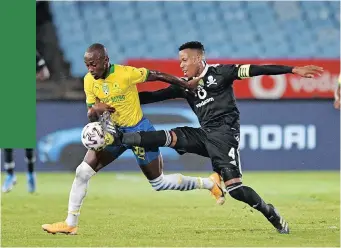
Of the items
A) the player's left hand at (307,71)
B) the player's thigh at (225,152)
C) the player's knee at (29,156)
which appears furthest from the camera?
the player's knee at (29,156)

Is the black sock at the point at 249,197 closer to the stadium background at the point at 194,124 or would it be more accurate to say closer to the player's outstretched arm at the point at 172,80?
the stadium background at the point at 194,124

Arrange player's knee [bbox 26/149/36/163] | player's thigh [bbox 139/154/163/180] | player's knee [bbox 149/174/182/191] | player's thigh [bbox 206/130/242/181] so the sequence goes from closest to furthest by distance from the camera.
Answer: player's thigh [bbox 206/130/242/181] < player's thigh [bbox 139/154/163/180] < player's knee [bbox 149/174/182/191] < player's knee [bbox 26/149/36/163]

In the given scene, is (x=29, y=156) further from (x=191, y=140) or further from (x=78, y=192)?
(x=191, y=140)

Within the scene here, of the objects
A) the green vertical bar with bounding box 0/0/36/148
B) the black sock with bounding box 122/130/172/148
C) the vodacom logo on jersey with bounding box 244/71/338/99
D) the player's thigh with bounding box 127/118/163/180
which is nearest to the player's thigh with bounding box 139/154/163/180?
the player's thigh with bounding box 127/118/163/180

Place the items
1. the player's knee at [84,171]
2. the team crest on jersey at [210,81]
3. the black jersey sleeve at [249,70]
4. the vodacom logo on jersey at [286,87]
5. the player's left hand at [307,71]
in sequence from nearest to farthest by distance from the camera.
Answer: the player's left hand at [307,71], the black jersey sleeve at [249,70], the player's knee at [84,171], the team crest on jersey at [210,81], the vodacom logo on jersey at [286,87]

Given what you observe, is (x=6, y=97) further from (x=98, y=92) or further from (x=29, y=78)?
(x=98, y=92)

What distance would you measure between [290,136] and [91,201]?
6.45 m

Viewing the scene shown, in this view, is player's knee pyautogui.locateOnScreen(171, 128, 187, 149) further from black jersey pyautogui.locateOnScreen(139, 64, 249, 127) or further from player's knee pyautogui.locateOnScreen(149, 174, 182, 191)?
player's knee pyautogui.locateOnScreen(149, 174, 182, 191)

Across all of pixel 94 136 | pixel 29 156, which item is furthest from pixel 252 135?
pixel 94 136

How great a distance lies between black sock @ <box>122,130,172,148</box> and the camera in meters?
8.93

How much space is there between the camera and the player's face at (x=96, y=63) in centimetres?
885

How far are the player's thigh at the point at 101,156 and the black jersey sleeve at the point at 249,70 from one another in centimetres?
129

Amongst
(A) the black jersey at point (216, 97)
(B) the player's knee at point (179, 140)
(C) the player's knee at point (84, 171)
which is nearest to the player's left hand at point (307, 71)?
(A) the black jersey at point (216, 97)

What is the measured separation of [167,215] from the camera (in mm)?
11234
